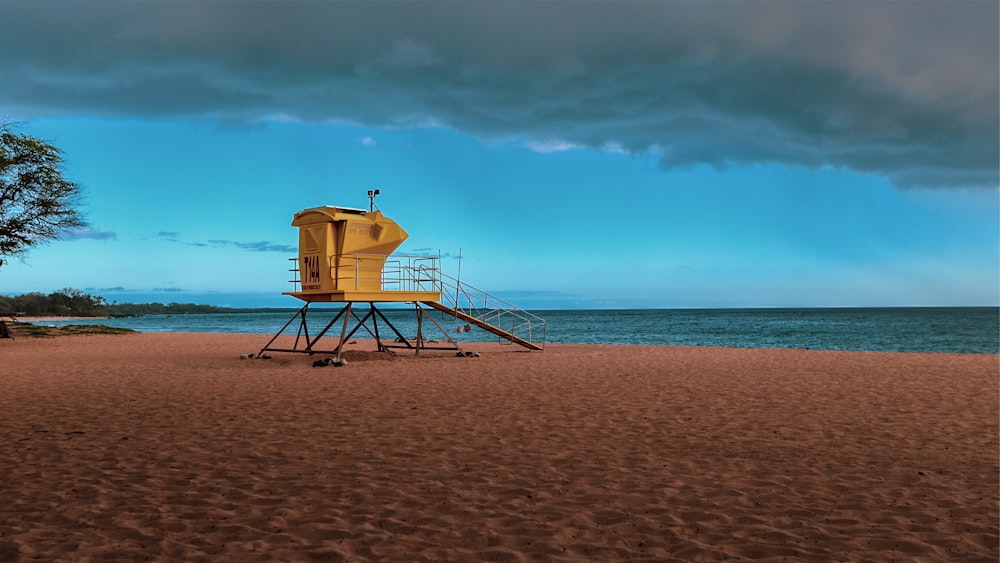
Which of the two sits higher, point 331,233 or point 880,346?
point 331,233

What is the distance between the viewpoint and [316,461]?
8078mm

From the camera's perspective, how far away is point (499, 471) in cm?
757

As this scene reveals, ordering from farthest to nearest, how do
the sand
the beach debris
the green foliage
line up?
1. the green foliage
2. the beach debris
3. the sand

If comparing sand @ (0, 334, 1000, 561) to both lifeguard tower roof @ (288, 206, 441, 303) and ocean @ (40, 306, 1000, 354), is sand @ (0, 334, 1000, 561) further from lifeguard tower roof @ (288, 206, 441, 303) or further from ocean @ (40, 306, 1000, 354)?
ocean @ (40, 306, 1000, 354)

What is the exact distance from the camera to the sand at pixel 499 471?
5.46 metres

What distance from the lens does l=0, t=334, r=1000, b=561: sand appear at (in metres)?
5.46

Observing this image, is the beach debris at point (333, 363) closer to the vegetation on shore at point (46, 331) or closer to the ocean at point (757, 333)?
the ocean at point (757, 333)

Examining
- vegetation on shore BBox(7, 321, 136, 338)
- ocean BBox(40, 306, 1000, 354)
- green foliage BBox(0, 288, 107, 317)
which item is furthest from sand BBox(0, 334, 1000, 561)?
green foliage BBox(0, 288, 107, 317)

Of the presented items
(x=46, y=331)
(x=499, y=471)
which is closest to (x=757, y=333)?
(x=46, y=331)

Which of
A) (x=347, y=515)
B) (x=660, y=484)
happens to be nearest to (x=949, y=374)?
(x=660, y=484)

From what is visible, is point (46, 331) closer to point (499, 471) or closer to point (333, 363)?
point (333, 363)

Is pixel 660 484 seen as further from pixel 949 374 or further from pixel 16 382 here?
pixel 16 382

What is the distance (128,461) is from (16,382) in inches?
423

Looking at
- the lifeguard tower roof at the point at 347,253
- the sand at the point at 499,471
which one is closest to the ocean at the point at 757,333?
the lifeguard tower roof at the point at 347,253
